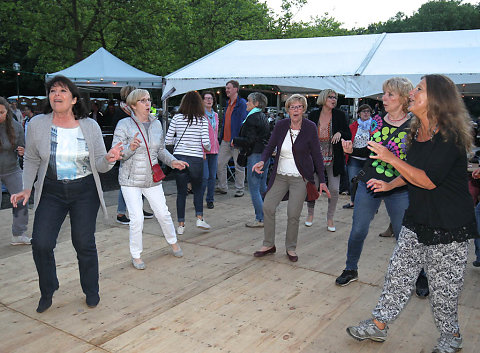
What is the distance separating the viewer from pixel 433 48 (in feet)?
30.7

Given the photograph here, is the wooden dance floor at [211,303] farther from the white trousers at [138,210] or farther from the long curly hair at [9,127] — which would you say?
the long curly hair at [9,127]

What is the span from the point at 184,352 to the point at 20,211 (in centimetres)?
358

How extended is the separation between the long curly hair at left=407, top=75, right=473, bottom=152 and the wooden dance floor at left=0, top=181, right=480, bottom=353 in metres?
1.62

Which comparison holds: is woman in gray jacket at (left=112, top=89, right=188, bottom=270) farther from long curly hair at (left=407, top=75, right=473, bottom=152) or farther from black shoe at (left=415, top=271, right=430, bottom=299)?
long curly hair at (left=407, top=75, right=473, bottom=152)

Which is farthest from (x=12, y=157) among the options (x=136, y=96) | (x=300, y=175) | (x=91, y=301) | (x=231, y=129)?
(x=231, y=129)

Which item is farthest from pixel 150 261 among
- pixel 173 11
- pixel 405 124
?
pixel 173 11

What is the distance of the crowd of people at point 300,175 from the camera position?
8.96ft

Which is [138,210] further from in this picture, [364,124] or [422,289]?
[364,124]

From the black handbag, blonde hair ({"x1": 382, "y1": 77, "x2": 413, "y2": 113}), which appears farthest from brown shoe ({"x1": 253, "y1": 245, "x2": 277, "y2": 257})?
blonde hair ({"x1": 382, "y1": 77, "x2": 413, "y2": 113})

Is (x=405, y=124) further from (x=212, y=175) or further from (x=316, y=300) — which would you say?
(x=212, y=175)

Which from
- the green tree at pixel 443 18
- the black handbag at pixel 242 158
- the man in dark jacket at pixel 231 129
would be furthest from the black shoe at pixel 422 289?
the green tree at pixel 443 18

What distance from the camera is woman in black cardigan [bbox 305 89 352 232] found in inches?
237

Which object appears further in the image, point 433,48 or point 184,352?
point 433,48

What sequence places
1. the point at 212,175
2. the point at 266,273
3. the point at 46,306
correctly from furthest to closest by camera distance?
the point at 212,175 → the point at 266,273 → the point at 46,306
